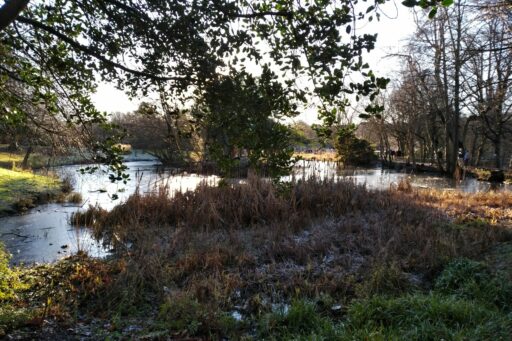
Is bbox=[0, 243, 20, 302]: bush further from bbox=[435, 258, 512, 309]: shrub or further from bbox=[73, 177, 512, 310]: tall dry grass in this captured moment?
bbox=[435, 258, 512, 309]: shrub

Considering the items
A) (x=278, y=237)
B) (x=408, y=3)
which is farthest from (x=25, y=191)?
(x=408, y=3)

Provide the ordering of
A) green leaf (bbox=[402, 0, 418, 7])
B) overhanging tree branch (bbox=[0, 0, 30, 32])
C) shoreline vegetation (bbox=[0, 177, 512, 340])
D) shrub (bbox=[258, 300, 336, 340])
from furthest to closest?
shoreline vegetation (bbox=[0, 177, 512, 340]), shrub (bbox=[258, 300, 336, 340]), overhanging tree branch (bbox=[0, 0, 30, 32]), green leaf (bbox=[402, 0, 418, 7])

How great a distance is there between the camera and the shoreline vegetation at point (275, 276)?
4.05 m

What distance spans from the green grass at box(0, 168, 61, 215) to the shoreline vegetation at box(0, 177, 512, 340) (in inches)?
221

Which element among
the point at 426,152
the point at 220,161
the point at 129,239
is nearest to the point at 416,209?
the point at 129,239

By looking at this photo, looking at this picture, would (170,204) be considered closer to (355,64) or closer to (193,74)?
(193,74)

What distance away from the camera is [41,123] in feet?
17.9

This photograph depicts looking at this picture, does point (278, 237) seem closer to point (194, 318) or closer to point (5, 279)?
point (194, 318)

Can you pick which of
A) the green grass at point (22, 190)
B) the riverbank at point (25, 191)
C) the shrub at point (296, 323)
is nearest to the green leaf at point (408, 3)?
the shrub at point (296, 323)

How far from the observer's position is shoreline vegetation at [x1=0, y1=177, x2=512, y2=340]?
159 inches

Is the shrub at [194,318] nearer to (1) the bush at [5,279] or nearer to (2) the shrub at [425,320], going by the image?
(2) the shrub at [425,320]

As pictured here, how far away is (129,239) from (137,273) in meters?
2.78

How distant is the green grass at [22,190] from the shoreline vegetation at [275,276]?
5.61 metres

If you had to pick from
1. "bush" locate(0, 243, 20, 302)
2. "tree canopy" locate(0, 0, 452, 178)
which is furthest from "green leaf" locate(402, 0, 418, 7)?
"bush" locate(0, 243, 20, 302)
